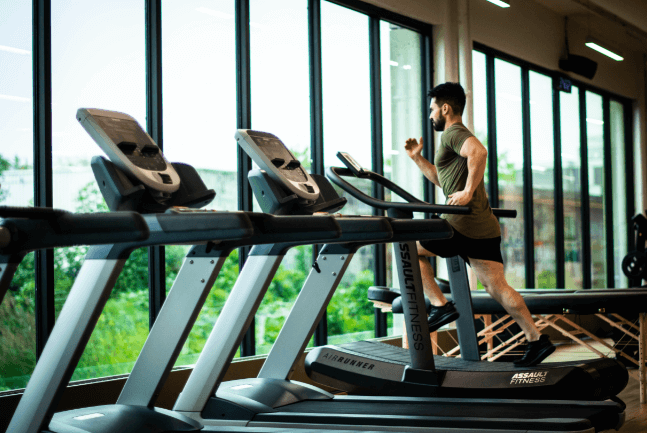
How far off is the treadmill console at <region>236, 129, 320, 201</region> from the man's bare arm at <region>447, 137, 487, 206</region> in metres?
0.71

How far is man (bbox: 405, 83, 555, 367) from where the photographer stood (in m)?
3.29

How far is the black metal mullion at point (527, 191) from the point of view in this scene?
745cm

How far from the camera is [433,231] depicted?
303cm

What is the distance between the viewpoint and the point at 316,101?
201 inches

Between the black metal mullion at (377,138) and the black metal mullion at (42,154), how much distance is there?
2.67 meters

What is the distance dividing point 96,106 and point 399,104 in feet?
9.49

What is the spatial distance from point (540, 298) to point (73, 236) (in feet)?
10.9

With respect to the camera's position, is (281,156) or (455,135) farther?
(455,135)

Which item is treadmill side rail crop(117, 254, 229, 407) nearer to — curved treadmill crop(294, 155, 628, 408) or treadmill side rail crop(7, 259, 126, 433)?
treadmill side rail crop(7, 259, 126, 433)

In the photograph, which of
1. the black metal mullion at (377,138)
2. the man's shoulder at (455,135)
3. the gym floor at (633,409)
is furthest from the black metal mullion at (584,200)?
Answer: the man's shoulder at (455,135)

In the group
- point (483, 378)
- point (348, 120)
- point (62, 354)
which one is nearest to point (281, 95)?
point (348, 120)

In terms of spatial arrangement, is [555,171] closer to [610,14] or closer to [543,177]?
[543,177]

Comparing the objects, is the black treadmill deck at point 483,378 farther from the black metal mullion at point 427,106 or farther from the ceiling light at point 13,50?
the black metal mullion at point 427,106

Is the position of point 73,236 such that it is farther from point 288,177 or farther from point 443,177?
point 443,177
